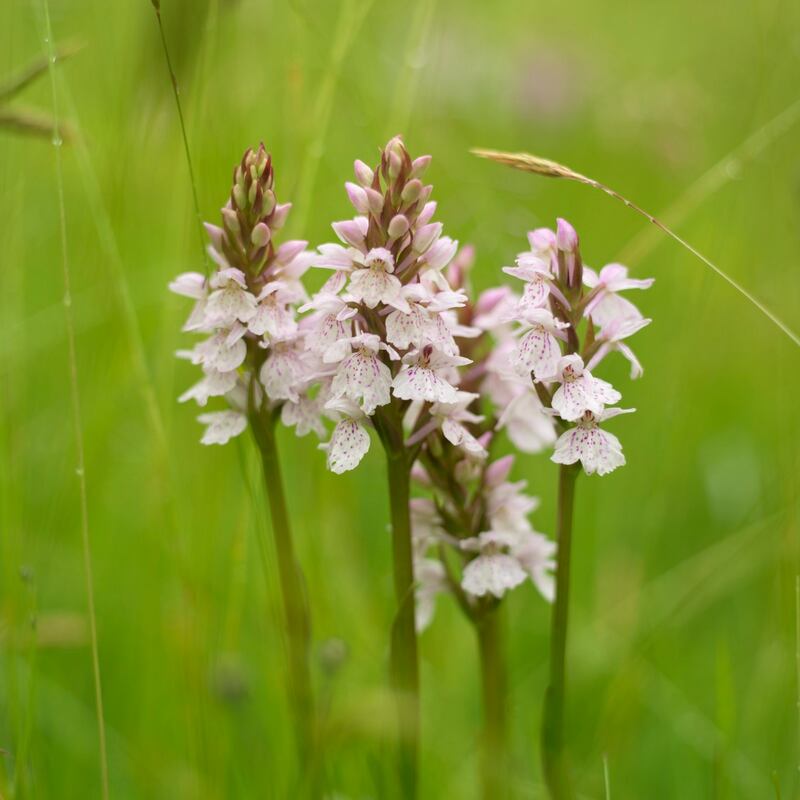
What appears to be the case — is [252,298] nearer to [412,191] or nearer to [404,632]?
[412,191]

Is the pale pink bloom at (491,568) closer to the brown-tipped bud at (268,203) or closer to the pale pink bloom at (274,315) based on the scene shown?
the pale pink bloom at (274,315)

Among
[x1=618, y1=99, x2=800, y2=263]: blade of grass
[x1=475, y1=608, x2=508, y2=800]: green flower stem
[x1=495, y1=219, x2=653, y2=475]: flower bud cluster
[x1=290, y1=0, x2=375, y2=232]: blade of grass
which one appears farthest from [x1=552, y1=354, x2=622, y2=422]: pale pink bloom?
[x1=290, y1=0, x2=375, y2=232]: blade of grass

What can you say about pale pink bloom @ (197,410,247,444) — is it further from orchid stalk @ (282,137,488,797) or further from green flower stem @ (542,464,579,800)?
green flower stem @ (542,464,579,800)

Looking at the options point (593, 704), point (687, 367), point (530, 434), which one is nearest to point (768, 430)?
point (687, 367)

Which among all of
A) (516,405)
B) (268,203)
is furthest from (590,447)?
(268,203)

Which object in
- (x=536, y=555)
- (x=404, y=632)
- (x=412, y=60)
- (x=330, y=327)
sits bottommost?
(x=404, y=632)

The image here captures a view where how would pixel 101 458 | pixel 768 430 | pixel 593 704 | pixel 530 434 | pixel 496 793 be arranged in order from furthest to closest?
pixel 768 430
pixel 101 458
pixel 593 704
pixel 530 434
pixel 496 793

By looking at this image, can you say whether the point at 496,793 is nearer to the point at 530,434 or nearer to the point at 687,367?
the point at 530,434
